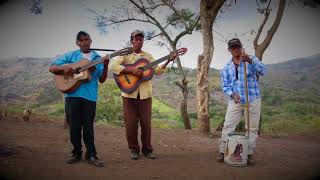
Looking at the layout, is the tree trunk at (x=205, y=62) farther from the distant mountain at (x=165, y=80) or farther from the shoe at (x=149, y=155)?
the distant mountain at (x=165, y=80)

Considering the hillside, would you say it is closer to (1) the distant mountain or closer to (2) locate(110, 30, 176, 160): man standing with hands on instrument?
(1) the distant mountain

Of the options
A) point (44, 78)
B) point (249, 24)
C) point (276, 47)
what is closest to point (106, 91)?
point (44, 78)

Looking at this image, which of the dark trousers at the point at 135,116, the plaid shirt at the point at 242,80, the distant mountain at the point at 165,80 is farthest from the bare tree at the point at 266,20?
the dark trousers at the point at 135,116

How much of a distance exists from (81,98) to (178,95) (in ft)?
55.6

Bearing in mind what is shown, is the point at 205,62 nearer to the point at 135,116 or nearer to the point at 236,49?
the point at 236,49

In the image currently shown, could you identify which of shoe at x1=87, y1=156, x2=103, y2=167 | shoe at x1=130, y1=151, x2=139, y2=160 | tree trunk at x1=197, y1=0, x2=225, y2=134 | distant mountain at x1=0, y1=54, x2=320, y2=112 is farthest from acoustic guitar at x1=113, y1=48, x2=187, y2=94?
distant mountain at x1=0, y1=54, x2=320, y2=112

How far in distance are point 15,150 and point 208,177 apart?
2.83 metres

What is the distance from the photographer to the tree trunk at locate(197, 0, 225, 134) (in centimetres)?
844

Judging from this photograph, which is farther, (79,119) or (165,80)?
(165,80)

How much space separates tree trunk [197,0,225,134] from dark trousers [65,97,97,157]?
174 inches

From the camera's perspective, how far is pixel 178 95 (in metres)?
21.2

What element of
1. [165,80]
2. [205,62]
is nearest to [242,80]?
[205,62]

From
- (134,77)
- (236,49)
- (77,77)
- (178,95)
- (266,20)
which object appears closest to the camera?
(77,77)

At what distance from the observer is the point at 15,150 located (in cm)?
507
